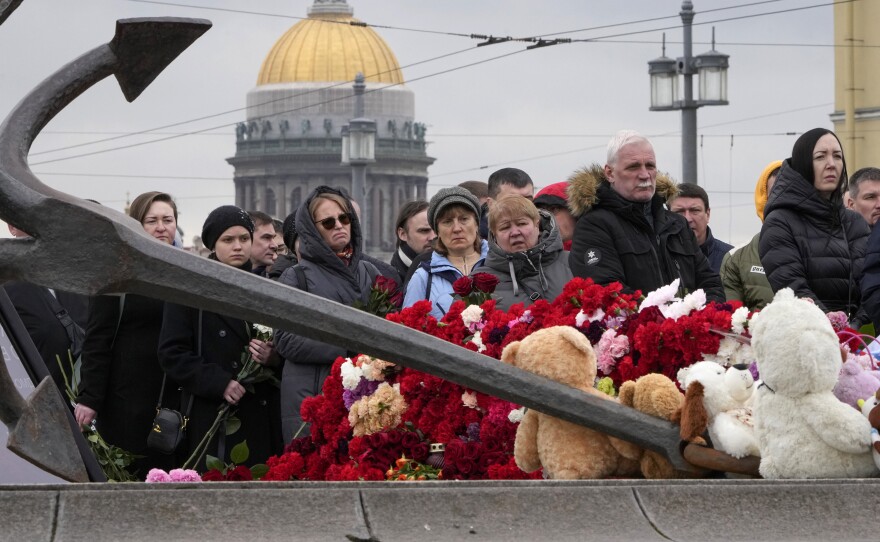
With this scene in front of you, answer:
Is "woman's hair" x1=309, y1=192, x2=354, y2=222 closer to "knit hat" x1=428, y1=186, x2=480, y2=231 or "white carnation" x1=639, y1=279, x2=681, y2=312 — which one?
"knit hat" x1=428, y1=186, x2=480, y2=231

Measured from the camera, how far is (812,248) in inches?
248

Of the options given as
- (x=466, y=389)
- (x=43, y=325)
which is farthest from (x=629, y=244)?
(x=43, y=325)

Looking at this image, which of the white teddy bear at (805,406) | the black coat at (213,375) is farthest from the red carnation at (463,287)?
the white teddy bear at (805,406)

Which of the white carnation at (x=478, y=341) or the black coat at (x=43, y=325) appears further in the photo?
the black coat at (x=43, y=325)

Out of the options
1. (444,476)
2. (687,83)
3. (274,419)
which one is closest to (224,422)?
(274,419)

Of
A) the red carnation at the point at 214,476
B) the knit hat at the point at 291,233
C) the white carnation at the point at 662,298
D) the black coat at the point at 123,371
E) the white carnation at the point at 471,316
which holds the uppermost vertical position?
the knit hat at the point at 291,233

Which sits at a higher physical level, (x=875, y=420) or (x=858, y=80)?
(x=858, y=80)

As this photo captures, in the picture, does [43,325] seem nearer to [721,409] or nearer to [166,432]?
[166,432]

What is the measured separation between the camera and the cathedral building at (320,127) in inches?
3310

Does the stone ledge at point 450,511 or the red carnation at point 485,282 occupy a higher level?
the red carnation at point 485,282

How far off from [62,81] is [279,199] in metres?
82.2

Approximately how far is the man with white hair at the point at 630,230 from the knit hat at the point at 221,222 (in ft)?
5.54

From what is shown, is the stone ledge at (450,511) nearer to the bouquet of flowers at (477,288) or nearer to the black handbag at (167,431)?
the bouquet of flowers at (477,288)

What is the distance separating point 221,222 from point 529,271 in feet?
5.51
